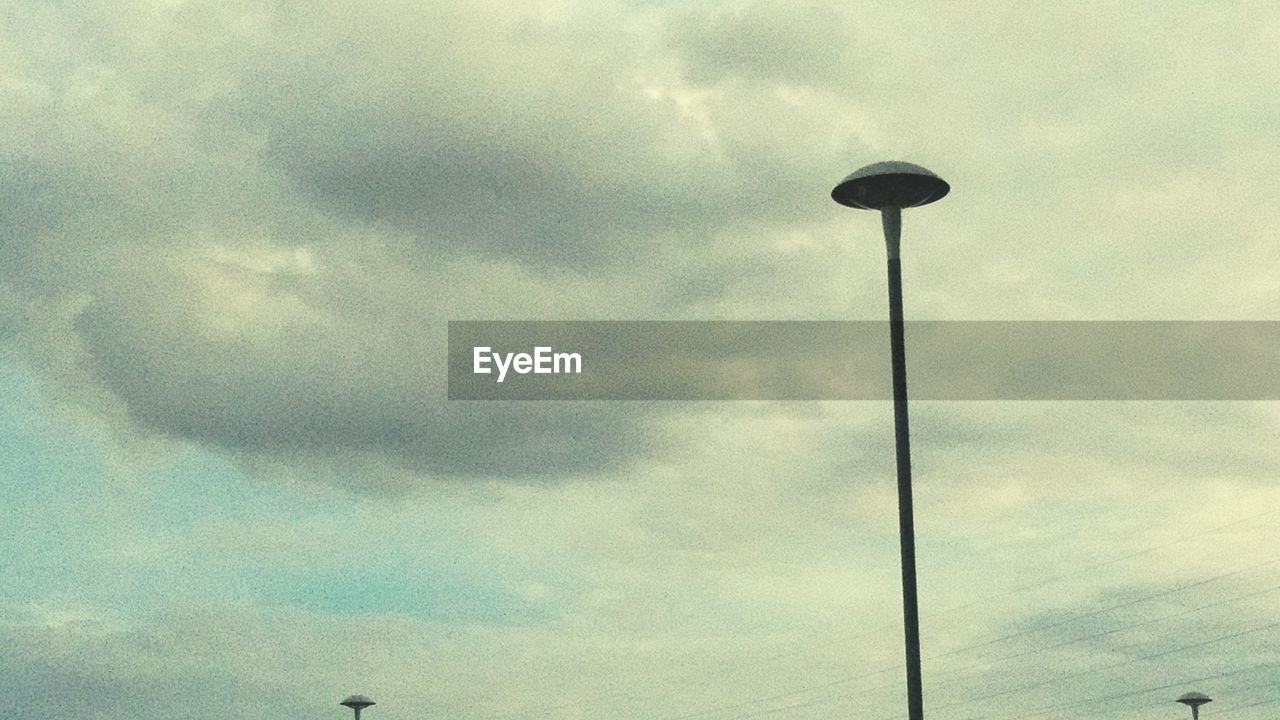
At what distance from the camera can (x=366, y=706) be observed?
59.5 meters

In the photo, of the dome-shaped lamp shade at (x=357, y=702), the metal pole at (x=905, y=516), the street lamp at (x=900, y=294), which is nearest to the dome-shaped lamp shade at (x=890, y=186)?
the street lamp at (x=900, y=294)

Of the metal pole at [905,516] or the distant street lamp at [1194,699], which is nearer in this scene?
the metal pole at [905,516]

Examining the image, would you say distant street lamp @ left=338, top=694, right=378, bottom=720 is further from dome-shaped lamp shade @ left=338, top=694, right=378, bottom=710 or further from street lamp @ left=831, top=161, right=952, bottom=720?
street lamp @ left=831, top=161, right=952, bottom=720

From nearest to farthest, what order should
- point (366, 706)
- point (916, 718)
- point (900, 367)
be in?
point (916, 718) < point (900, 367) < point (366, 706)

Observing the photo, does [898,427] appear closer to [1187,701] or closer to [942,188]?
[942,188]

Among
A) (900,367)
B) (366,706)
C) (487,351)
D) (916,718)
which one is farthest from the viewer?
(366,706)

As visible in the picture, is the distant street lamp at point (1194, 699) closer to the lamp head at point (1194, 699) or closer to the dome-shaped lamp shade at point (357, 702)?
the lamp head at point (1194, 699)

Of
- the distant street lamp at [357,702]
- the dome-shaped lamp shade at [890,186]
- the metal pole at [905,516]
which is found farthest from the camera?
the distant street lamp at [357,702]

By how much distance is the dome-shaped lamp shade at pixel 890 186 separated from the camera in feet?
73.9

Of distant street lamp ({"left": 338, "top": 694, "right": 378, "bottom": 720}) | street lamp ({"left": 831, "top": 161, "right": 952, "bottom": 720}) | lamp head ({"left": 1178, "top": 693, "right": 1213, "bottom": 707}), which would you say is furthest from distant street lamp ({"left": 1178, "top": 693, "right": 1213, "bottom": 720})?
street lamp ({"left": 831, "top": 161, "right": 952, "bottom": 720})

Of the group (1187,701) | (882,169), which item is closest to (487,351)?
(882,169)

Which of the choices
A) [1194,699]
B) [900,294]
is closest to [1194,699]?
[1194,699]

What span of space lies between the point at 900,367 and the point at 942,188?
9.64 feet

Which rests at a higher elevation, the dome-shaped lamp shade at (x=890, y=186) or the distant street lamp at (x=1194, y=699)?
the dome-shaped lamp shade at (x=890, y=186)
